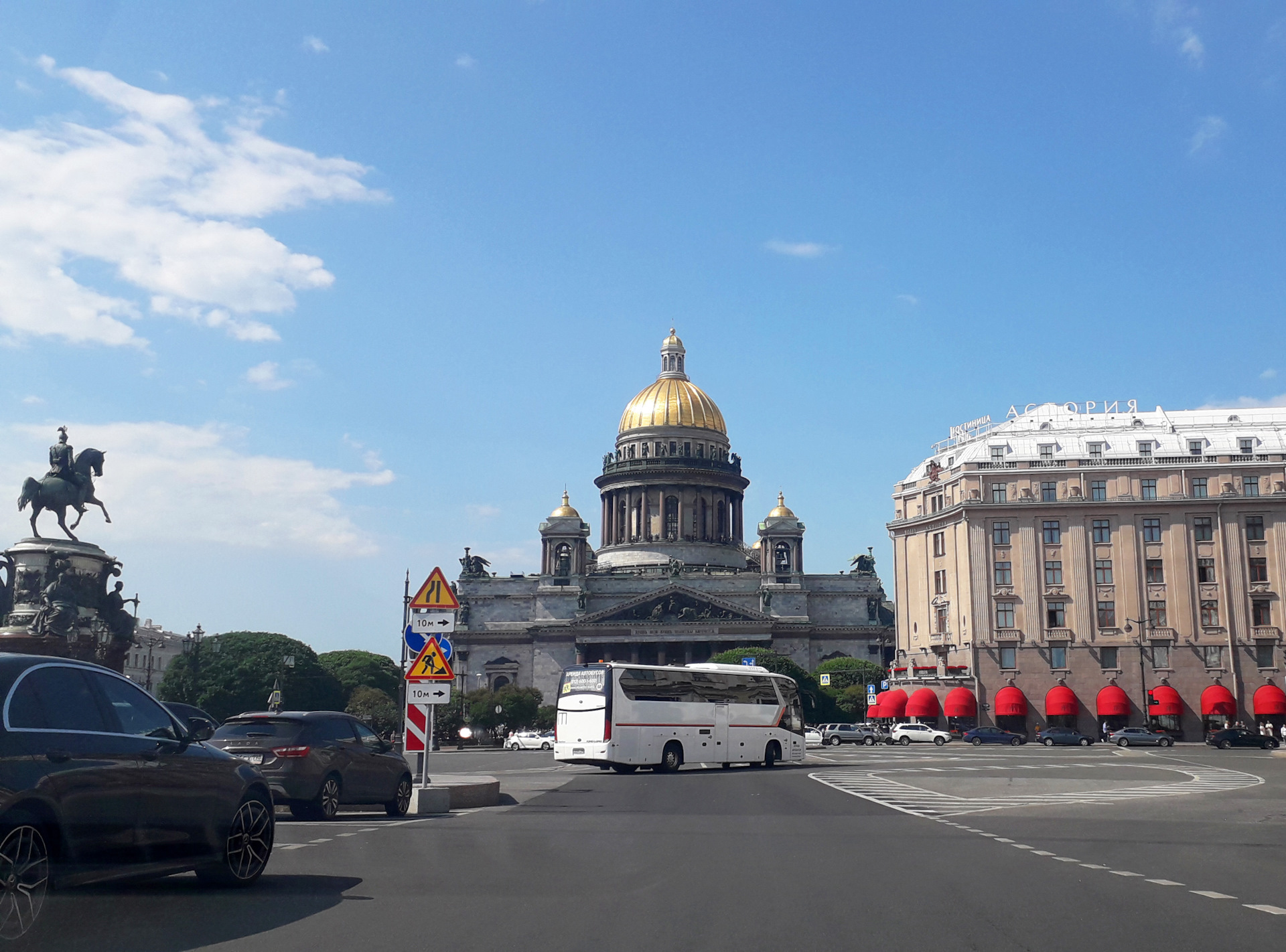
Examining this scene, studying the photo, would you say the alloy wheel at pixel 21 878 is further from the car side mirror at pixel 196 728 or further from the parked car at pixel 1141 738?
the parked car at pixel 1141 738

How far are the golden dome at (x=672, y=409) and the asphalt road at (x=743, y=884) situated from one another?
350 ft

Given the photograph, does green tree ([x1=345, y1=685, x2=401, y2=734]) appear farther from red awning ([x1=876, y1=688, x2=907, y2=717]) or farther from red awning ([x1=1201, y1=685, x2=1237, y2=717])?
red awning ([x1=1201, y1=685, x2=1237, y2=717])

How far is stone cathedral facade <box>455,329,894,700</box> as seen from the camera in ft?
381

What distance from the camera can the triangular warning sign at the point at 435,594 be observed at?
67.6 feet

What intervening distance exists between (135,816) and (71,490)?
4106 centimetres

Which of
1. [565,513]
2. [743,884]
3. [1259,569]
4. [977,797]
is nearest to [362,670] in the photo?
[565,513]

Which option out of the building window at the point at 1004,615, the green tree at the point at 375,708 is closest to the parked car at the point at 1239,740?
the building window at the point at 1004,615

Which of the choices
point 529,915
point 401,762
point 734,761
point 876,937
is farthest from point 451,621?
point 734,761

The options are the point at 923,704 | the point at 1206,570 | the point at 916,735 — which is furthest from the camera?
the point at 923,704

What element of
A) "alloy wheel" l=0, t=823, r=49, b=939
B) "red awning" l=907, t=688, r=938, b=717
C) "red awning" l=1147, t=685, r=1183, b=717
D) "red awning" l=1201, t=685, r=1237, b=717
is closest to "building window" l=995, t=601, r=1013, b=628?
"red awning" l=907, t=688, r=938, b=717

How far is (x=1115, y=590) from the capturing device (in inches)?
2899

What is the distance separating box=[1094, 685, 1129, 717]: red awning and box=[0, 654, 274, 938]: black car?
6860 cm

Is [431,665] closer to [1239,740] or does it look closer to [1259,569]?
[1239,740]

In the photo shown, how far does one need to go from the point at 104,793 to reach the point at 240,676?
286 feet
